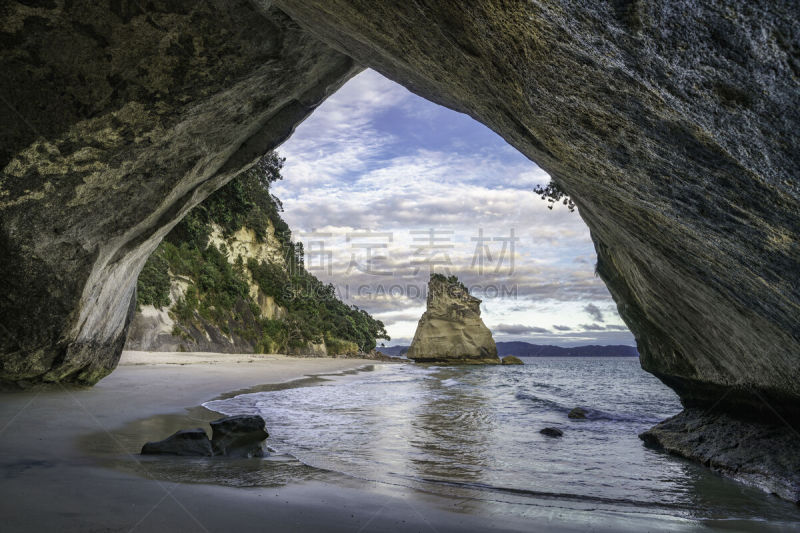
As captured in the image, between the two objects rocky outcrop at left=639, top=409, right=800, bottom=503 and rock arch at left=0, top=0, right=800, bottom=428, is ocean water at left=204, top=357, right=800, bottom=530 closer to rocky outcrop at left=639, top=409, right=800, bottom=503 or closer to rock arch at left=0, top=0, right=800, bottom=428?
rocky outcrop at left=639, top=409, right=800, bottom=503

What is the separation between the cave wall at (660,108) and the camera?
2.21 m

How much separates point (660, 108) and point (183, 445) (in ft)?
15.8

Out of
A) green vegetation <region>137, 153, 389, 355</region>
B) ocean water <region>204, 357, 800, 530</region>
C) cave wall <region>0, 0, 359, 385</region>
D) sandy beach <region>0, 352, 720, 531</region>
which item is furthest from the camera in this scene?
green vegetation <region>137, 153, 389, 355</region>

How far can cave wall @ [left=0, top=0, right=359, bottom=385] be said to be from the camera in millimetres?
4750

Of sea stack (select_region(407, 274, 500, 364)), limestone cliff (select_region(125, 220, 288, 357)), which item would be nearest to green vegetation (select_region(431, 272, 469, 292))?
sea stack (select_region(407, 274, 500, 364))

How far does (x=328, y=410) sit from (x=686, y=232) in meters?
7.96

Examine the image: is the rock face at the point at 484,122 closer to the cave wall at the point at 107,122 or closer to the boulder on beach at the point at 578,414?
the cave wall at the point at 107,122

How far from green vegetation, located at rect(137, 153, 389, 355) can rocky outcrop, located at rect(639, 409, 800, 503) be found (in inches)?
397

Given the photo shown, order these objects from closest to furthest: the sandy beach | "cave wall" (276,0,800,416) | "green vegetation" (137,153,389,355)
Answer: "cave wall" (276,0,800,416) → the sandy beach → "green vegetation" (137,153,389,355)

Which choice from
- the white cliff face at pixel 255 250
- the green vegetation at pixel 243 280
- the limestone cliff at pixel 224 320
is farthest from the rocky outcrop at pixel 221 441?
the white cliff face at pixel 255 250

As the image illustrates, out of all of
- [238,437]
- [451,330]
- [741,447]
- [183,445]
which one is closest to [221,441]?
[238,437]

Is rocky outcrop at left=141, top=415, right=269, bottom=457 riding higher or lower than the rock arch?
lower

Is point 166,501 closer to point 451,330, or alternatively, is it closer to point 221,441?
point 221,441

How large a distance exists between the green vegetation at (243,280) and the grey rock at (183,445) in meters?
7.38
